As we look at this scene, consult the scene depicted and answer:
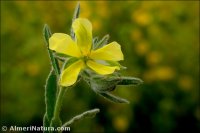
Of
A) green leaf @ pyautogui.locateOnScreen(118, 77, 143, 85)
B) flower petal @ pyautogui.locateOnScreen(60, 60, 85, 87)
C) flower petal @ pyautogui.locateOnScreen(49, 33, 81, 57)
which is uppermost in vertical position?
flower petal @ pyautogui.locateOnScreen(49, 33, 81, 57)

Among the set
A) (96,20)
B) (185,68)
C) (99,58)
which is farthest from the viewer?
(185,68)

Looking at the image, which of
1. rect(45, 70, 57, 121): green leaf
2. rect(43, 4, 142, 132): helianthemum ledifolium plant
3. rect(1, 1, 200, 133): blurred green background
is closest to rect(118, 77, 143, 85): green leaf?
rect(43, 4, 142, 132): helianthemum ledifolium plant

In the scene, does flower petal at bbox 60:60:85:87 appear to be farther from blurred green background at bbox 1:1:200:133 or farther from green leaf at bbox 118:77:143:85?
blurred green background at bbox 1:1:200:133

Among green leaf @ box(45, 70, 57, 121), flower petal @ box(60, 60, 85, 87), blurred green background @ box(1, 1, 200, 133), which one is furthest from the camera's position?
blurred green background @ box(1, 1, 200, 133)

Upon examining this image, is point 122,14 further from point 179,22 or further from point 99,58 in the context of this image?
point 99,58

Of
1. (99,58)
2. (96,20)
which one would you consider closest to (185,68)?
(96,20)

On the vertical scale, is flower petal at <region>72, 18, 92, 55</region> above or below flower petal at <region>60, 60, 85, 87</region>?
above
